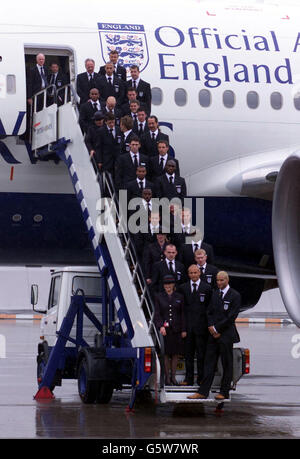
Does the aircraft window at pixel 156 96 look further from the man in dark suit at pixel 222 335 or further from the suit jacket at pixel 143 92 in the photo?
the man in dark suit at pixel 222 335

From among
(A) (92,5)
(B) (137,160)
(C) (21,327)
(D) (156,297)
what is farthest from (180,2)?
(C) (21,327)

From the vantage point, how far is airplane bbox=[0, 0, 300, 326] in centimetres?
1875

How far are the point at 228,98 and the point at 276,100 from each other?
0.95 metres

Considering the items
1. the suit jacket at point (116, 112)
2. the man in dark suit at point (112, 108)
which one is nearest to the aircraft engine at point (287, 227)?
the man in dark suit at point (112, 108)

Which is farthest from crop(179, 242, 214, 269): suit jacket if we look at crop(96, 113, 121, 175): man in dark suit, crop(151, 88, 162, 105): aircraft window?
crop(151, 88, 162, 105): aircraft window

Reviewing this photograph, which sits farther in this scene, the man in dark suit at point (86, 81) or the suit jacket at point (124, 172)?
the man in dark suit at point (86, 81)

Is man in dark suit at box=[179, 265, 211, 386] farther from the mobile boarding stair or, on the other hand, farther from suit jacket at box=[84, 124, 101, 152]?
suit jacket at box=[84, 124, 101, 152]

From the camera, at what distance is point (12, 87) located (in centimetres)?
1839

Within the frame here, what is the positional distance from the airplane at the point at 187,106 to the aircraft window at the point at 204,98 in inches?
0.7

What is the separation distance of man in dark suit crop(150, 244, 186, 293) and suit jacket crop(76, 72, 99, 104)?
3.70m

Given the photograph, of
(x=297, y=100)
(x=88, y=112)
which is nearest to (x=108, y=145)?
(x=88, y=112)

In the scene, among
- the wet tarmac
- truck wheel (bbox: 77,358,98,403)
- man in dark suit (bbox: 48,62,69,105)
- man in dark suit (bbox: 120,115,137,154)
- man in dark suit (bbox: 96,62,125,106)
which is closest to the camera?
the wet tarmac

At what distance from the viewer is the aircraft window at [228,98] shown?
19906 mm
